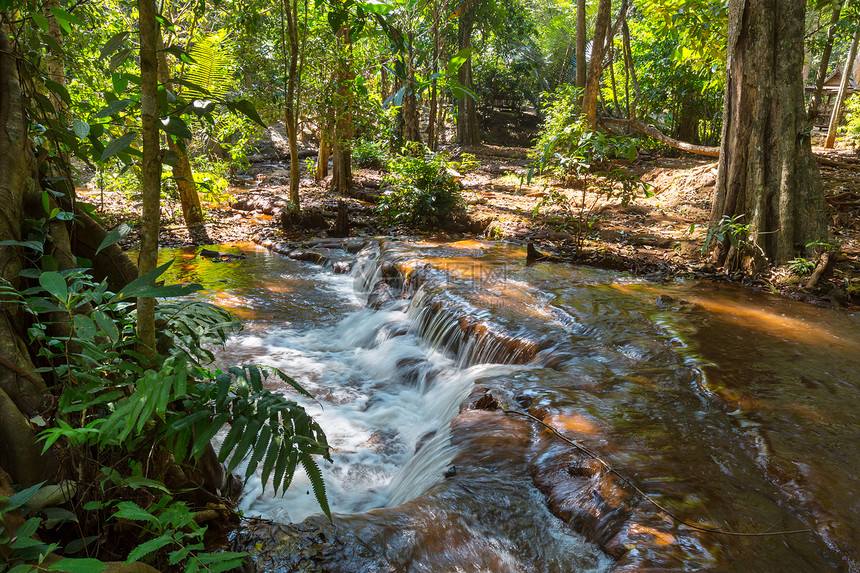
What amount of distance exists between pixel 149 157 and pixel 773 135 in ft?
23.3

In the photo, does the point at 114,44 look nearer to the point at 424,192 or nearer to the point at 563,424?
the point at 563,424

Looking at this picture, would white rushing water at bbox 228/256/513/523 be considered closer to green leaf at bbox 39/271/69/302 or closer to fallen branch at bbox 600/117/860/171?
green leaf at bbox 39/271/69/302

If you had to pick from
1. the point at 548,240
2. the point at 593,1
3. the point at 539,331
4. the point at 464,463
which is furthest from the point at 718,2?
the point at 593,1

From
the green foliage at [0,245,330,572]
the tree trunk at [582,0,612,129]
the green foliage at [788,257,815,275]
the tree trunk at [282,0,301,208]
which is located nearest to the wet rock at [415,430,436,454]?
the green foliage at [0,245,330,572]

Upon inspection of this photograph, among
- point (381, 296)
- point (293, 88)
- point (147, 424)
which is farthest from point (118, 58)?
point (293, 88)

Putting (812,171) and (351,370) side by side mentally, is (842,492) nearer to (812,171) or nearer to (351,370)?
(351,370)

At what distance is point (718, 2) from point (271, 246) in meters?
8.90

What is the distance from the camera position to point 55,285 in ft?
4.87

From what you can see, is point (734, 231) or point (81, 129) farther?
point (734, 231)

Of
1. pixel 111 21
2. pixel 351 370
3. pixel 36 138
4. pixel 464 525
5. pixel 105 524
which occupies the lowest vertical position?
pixel 351 370

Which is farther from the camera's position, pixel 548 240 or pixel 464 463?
pixel 548 240

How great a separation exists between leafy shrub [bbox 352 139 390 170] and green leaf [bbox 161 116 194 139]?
420 inches

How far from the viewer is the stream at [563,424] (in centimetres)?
232

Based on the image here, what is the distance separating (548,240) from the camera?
913cm
